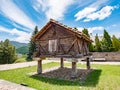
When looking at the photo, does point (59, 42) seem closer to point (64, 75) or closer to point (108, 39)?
point (64, 75)

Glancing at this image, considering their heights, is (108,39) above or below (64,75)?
above

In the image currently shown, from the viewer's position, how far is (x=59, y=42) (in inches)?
570

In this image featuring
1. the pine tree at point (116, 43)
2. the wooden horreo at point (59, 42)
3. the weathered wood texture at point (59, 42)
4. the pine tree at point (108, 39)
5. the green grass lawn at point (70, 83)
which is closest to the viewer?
the green grass lawn at point (70, 83)

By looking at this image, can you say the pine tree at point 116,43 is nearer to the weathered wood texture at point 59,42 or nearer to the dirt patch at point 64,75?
the dirt patch at point 64,75

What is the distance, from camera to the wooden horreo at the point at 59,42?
13.5 m

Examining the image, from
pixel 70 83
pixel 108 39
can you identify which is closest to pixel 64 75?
pixel 70 83

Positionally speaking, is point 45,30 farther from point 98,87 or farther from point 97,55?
point 97,55

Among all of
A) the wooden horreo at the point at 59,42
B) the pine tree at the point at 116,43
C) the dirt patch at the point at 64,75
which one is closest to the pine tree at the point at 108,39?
the pine tree at the point at 116,43

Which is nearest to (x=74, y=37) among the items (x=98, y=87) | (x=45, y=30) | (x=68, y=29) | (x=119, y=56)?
(x=68, y=29)

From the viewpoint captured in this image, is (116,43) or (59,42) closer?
(59,42)

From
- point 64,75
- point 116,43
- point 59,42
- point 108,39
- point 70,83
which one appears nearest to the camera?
point 70,83

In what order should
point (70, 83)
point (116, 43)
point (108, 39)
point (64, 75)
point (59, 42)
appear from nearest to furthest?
1. point (70, 83)
2. point (59, 42)
3. point (64, 75)
4. point (116, 43)
5. point (108, 39)

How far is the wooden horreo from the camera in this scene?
13.5m

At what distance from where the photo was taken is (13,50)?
151 ft
